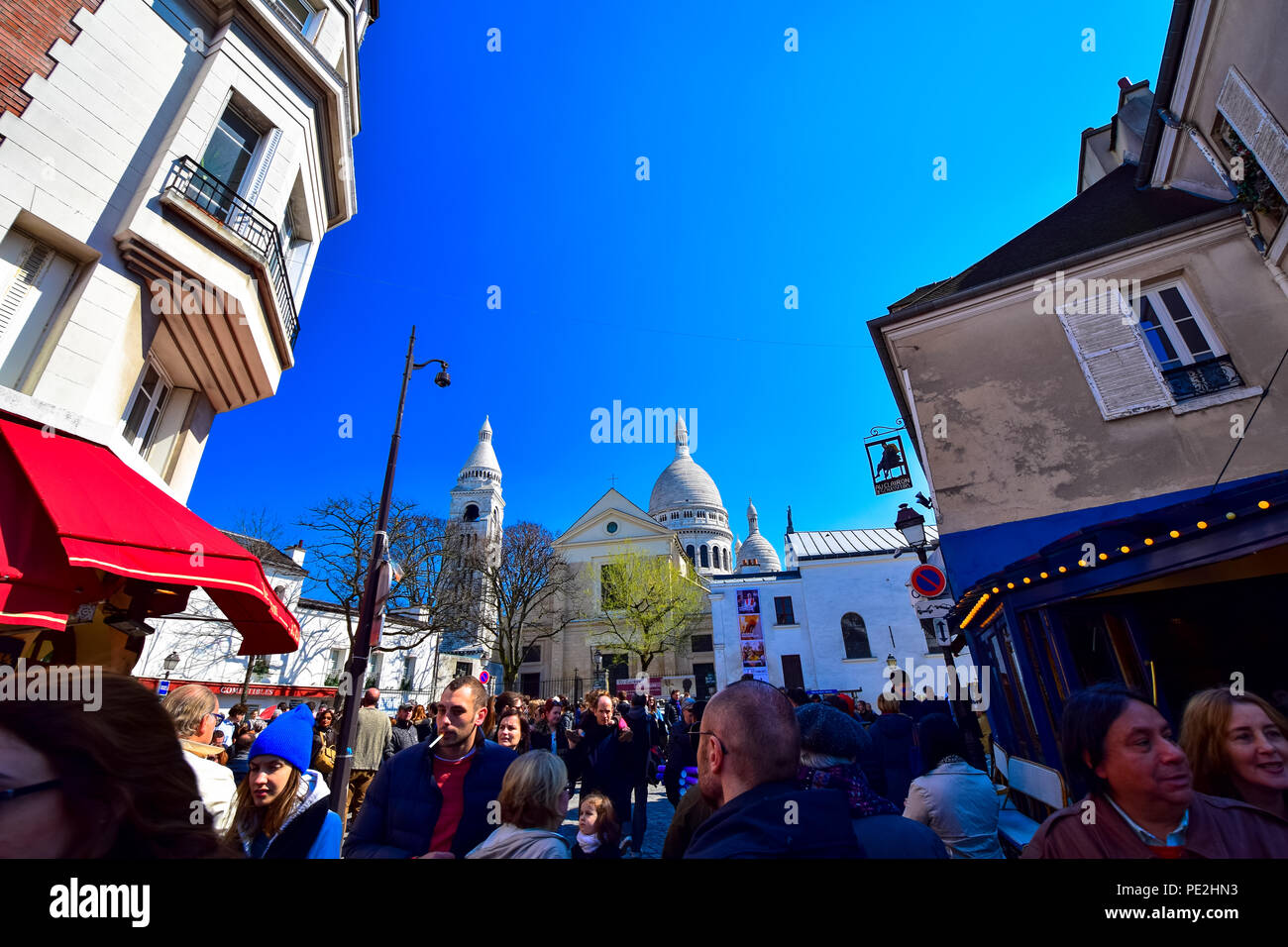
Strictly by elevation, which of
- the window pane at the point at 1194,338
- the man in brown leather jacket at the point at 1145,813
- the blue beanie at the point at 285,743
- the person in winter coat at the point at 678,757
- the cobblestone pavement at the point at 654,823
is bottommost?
the cobblestone pavement at the point at 654,823

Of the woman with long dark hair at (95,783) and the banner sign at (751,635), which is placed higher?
the banner sign at (751,635)

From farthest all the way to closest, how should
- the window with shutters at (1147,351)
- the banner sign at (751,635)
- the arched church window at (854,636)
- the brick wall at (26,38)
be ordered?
the banner sign at (751,635)
the arched church window at (854,636)
the window with shutters at (1147,351)
the brick wall at (26,38)

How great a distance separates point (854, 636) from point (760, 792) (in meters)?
30.5

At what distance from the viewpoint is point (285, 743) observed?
9.64ft

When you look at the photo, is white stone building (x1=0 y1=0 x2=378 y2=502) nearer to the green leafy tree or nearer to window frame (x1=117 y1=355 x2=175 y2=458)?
window frame (x1=117 y1=355 x2=175 y2=458)

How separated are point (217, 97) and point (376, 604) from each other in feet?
24.8

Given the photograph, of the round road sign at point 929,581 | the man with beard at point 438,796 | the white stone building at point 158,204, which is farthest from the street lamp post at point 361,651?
the round road sign at point 929,581

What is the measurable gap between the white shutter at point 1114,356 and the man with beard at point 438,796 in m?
10.5

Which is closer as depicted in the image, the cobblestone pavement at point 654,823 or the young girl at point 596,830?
the young girl at point 596,830

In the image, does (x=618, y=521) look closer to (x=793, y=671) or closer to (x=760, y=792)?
(x=793, y=671)

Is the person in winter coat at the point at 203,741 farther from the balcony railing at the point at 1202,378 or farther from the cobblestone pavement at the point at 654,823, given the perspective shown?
the balcony railing at the point at 1202,378

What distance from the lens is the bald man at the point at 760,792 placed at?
168 cm

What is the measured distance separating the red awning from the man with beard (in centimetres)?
299

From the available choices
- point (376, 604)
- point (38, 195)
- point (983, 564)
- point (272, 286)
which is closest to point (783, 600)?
point (983, 564)
